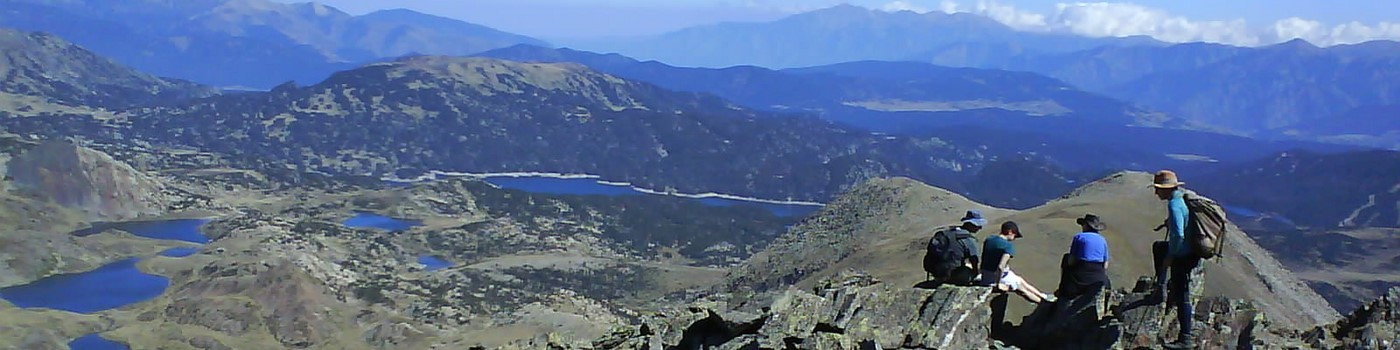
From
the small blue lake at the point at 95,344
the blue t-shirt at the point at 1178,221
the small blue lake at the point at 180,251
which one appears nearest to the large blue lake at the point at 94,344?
the small blue lake at the point at 95,344

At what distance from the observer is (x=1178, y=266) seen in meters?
18.3

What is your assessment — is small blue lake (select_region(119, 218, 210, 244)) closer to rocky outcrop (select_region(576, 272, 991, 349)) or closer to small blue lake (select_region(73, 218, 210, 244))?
small blue lake (select_region(73, 218, 210, 244))

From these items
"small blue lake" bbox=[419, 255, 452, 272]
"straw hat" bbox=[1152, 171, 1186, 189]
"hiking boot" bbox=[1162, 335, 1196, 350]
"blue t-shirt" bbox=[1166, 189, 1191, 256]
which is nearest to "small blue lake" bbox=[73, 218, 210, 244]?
"small blue lake" bbox=[419, 255, 452, 272]

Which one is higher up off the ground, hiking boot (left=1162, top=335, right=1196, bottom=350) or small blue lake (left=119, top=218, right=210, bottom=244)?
hiking boot (left=1162, top=335, right=1196, bottom=350)

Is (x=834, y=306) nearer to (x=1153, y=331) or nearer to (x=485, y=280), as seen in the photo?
(x=1153, y=331)

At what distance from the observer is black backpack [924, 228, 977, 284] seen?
21.0 m

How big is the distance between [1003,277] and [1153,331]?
2.91 meters

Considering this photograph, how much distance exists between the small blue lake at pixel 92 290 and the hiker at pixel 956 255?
128 metres

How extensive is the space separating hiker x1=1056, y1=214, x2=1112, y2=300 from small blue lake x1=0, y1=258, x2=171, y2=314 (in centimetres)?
13017

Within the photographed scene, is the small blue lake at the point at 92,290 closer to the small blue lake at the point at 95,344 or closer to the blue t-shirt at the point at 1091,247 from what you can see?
the small blue lake at the point at 95,344

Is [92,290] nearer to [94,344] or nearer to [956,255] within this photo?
[94,344]

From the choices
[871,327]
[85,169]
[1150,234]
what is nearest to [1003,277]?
[871,327]

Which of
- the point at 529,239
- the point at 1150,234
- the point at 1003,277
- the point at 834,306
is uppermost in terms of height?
the point at 1003,277

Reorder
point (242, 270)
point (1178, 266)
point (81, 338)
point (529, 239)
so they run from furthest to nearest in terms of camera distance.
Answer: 1. point (529, 239)
2. point (242, 270)
3. point (81, 338)
4. point (1178, 266)
